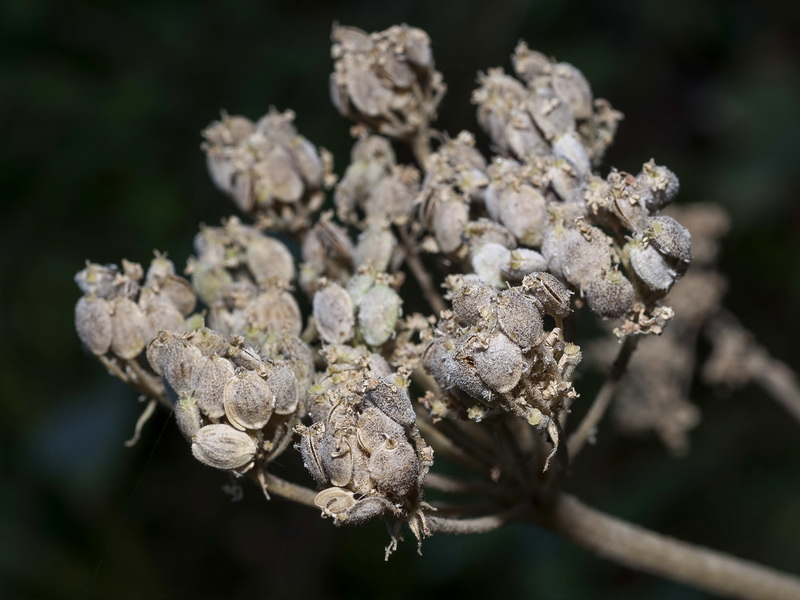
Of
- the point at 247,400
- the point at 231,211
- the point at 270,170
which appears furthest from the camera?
the point at 231,211

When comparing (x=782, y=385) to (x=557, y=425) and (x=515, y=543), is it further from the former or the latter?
(x=557, y=425)

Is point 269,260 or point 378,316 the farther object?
point 269,260

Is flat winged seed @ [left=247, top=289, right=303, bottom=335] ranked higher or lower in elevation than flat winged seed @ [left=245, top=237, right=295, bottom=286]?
higher

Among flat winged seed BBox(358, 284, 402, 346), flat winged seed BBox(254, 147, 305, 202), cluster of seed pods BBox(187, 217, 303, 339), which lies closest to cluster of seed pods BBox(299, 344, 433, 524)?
flat winged seed BBox(358, 284, 402, 346)

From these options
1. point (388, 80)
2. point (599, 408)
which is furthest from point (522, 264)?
point (388, 80)

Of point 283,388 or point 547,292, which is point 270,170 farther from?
point 547,292

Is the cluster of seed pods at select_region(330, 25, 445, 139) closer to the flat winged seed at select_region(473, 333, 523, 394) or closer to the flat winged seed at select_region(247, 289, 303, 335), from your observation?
the flat winged seed at select_region(247, 289, 303, 335)
